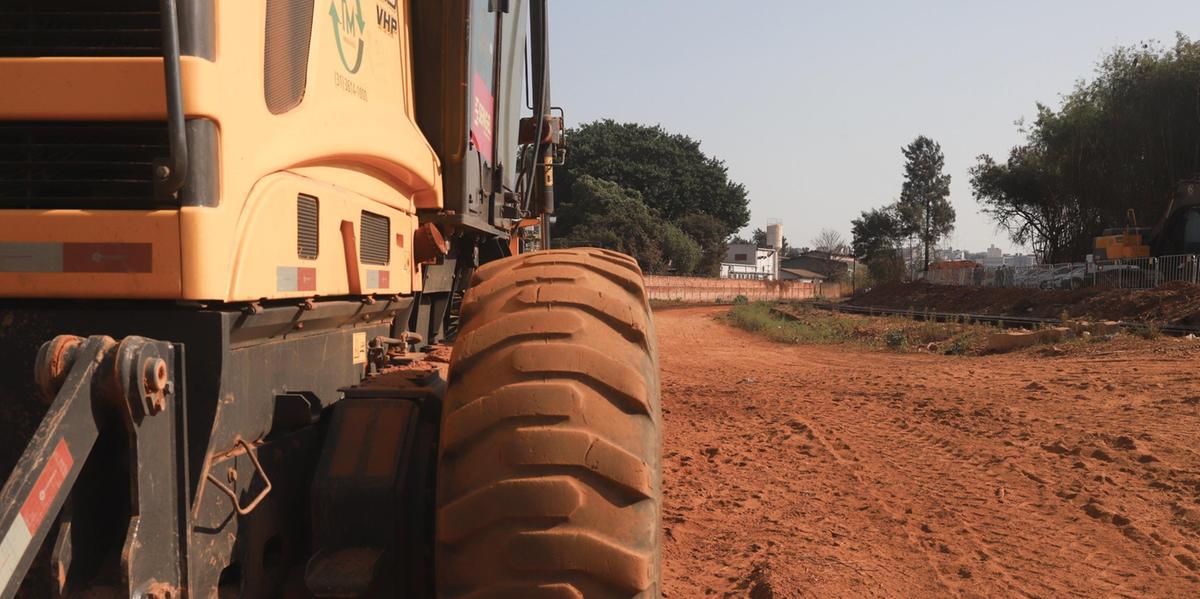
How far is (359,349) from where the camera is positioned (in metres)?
3.26

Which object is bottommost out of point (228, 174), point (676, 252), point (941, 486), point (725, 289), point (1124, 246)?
point (941, 486)

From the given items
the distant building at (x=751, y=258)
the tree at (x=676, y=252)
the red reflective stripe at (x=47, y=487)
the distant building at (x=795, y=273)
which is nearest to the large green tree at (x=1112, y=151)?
the tree at (x=676, y=252)

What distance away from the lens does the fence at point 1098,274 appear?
24.6m

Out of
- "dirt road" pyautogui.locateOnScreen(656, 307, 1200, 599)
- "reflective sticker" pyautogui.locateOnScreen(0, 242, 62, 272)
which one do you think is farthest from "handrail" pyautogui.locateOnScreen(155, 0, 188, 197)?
"dirt road" pyautogui.locateOnScreen(656, 307, 1200, 599)

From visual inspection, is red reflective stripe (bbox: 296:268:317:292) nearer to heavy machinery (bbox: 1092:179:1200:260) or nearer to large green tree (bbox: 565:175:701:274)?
heavy machinery (bbox: 1092:179:1200:260)

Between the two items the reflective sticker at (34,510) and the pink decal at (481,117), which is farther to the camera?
the pink decal at (481,117)

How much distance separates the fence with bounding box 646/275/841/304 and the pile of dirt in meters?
10.9

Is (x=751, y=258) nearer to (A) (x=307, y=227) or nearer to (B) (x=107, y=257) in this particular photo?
(A) (x=307, y=227)

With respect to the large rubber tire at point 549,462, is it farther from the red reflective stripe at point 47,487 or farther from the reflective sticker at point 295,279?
the red reflective stripe at point 47,487

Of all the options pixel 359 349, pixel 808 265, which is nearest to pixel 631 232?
pixel 808 265

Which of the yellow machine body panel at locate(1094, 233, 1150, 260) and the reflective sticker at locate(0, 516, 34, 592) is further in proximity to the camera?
the yellow machine body panel at locate(1094, 233, 1150, 260)

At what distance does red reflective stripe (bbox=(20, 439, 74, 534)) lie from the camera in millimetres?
1655

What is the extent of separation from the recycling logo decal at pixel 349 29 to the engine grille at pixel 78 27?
71 cm

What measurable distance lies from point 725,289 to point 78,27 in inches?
1895
